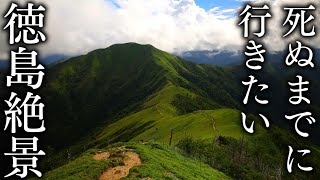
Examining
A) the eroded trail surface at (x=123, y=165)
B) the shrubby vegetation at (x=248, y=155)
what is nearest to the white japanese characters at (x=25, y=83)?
the eroded trail surface at (x=123, y=165)

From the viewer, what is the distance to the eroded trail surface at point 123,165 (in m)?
51.5

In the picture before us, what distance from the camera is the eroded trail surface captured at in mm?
51469

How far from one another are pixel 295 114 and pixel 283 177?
10858 cm

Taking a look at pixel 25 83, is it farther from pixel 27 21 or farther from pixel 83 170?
pixel 83 170

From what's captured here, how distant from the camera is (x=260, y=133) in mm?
180000

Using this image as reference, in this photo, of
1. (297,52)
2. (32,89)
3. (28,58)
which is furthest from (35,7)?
(297,52)

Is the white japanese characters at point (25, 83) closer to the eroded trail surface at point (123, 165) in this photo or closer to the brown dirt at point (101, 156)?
the eroded trail surface at point (123, 165)

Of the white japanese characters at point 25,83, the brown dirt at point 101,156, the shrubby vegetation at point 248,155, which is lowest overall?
the shrubby vegetation at point 248,155

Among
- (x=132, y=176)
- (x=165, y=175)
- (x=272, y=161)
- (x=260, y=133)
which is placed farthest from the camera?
(x=260, y=133)

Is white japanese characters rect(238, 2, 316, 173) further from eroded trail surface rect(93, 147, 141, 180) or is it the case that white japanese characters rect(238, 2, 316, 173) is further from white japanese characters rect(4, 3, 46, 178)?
white japanese characters rect(4, 3, 46, 178)

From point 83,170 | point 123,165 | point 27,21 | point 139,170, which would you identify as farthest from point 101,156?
point 27,21

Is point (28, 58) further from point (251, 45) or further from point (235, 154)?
point (235, 154)

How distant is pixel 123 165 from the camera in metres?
56.1

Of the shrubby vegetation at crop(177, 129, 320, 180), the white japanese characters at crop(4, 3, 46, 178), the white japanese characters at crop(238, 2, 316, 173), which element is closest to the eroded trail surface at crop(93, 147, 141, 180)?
the white japanese characters at crop(4, 3, 46, 178)
